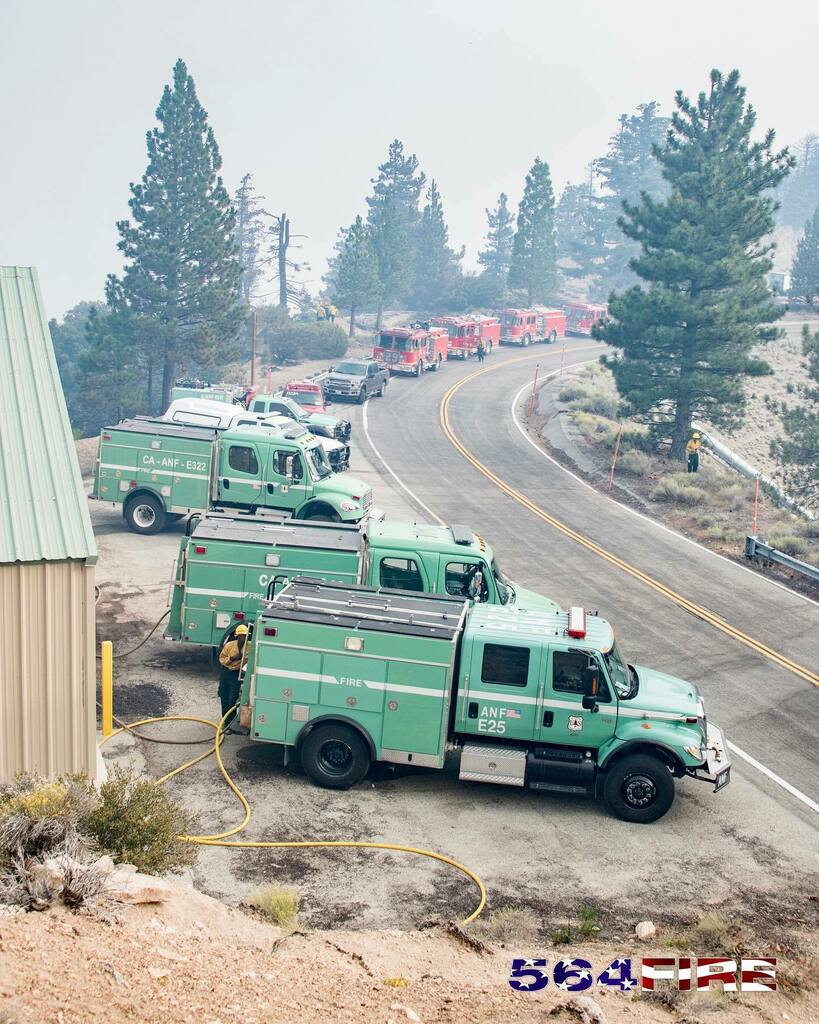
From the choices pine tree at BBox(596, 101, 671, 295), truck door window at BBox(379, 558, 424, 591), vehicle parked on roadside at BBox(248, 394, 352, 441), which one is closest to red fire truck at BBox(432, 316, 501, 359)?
vehicle parked on roadside at BBox(248, 394, 352, 441)

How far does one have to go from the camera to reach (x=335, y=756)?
15.0 metres

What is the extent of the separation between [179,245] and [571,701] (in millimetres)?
49288

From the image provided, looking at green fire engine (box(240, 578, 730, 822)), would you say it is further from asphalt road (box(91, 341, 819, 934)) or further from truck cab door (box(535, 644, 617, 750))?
asphalt road (box(91, 341, 819, 934))

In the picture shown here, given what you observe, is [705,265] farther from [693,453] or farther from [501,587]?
[501,587]

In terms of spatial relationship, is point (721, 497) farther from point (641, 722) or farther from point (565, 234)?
point (565, 234)

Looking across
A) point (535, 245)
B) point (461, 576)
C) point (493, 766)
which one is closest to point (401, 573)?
point (461, 576)

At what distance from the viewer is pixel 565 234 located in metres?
168

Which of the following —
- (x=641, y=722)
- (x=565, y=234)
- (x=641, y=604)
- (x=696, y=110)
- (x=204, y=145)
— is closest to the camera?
(x=641, y=722)

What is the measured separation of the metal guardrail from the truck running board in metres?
16.1

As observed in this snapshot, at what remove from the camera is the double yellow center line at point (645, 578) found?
873 inches

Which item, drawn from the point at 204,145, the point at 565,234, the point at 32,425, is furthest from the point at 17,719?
the point at 565,234

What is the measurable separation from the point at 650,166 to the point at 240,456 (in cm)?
13471

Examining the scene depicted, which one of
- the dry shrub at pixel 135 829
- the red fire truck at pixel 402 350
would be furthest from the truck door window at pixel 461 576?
the red fire truck at pixel 402 350

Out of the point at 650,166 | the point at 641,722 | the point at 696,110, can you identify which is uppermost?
the point at 650,166
